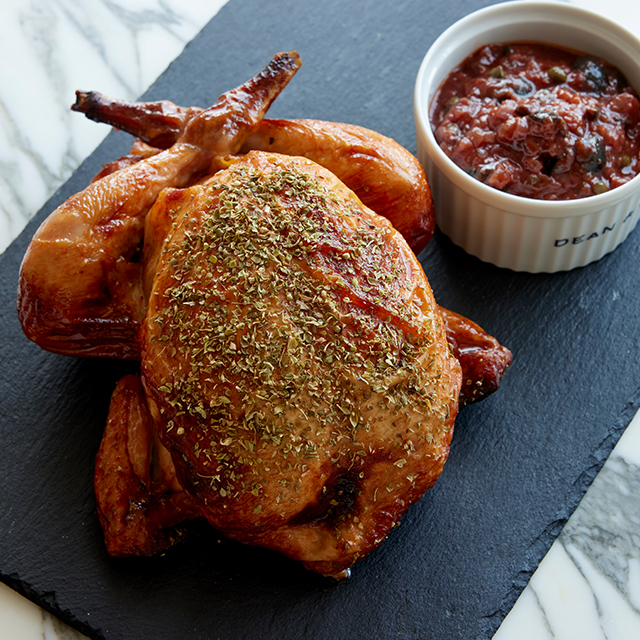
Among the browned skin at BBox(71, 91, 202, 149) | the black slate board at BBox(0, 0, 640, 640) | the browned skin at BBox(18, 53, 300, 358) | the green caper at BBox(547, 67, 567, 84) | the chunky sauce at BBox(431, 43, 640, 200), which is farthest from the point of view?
the green caper at BBox(547, 67, 567, 84)

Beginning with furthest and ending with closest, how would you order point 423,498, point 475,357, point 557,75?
point 557,75 → point 423,498 → point 475,357

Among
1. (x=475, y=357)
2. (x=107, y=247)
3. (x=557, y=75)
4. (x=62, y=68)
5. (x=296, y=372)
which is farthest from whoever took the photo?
(x=62, y=68)

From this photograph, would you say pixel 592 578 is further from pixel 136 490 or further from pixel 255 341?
pixel 136 490

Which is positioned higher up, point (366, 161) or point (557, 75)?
point (366, 161)

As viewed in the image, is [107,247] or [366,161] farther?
[366,161]

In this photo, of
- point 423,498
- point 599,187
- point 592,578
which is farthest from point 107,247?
point 592,578

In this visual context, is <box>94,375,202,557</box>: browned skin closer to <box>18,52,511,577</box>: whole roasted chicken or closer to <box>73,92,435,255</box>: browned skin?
<box>18,52,511,577</box>: whole roasted chicken

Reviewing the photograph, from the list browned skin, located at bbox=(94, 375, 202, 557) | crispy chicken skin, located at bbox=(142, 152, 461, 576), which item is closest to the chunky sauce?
crispy chicken skin, located at bbox=(142, 152, 461, 576)

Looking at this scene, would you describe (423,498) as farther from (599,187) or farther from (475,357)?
(599,187)

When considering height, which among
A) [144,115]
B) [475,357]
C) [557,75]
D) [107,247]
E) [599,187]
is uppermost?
[144,115]

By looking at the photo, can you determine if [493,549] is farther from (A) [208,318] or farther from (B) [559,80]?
(B) [559,80]
